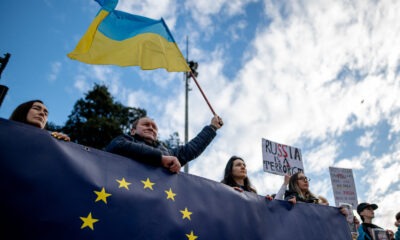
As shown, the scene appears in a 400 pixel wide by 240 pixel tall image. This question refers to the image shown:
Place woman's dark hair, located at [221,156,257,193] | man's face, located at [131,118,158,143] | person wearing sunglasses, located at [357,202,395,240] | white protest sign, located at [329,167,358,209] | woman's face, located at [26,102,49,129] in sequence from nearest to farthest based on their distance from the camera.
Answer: woman's face, located at [26,102,49,129], man's face, located at [131,118,158,143], woman's dark hair, located at [221,156,257,193], person wearing sunglasses, located at [357,202,395,240], white protest sign, located at [329,167,358,209]

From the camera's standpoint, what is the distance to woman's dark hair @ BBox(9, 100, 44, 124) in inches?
97.4

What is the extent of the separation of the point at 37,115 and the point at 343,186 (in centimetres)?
702

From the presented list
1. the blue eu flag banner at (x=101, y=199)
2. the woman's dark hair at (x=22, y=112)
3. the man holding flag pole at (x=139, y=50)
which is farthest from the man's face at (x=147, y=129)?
the woman's dark hair at (x=22, y=112)

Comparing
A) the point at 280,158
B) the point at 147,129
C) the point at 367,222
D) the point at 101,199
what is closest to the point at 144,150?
the point at 147,129

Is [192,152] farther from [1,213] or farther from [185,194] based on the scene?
[1,213]

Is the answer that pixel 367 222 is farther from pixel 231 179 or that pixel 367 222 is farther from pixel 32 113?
pixel 32 113

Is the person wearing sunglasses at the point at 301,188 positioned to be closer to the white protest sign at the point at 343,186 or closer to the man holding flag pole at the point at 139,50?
the man holding flag pole at the point at 139,50

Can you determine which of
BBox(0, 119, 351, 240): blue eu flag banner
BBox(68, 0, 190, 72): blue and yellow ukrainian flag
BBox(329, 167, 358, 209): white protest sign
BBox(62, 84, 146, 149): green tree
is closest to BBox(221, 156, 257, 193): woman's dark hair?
BBox(0, 119, 351, 240): blue eu flag banner

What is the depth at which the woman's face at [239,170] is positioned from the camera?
3.75 metres

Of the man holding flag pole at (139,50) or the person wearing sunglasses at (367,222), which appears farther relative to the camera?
the person wearing sunglasses at (367,222)

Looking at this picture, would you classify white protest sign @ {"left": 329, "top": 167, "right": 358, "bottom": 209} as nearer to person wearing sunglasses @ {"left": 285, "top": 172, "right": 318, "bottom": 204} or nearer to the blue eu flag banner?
person wearing sunglasses @ {"left": 285, "top": 172, "right": 318, "bottom": 204}

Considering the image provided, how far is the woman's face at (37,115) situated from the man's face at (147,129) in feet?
2.80

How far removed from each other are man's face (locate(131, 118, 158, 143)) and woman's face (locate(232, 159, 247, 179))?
128 cm

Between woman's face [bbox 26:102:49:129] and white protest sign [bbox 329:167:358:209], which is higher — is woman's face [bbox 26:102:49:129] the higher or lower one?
the lower one
